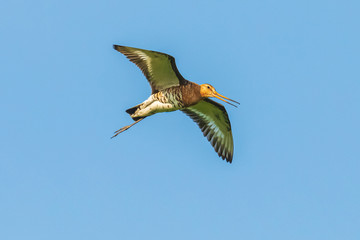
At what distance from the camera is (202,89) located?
1431cm

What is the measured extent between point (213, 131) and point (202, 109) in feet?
2.30

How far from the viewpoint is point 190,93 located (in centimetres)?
1409

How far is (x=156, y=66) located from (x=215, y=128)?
9.93 feet

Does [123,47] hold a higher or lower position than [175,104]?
higher

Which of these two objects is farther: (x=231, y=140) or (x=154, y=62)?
(x=231, y=140)

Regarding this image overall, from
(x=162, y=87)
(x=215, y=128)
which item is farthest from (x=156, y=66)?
(x=215, y=128)

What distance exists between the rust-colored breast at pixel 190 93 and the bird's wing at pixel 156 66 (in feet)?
0.55

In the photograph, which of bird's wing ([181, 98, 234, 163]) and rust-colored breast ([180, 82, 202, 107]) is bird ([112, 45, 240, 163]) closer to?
rust-colored breast ([180, 82, 202, 107])

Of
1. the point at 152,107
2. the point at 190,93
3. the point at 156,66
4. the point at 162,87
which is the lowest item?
the point at 152,107

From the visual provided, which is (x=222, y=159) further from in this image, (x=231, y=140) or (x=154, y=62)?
(x=154, y=62)

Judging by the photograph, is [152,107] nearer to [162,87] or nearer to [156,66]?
[162,87]

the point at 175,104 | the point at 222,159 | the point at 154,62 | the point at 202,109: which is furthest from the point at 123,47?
the point at 222,159

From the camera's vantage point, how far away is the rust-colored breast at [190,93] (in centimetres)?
1407

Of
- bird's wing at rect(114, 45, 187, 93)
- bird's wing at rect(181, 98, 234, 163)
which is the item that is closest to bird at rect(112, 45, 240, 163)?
bird's wing at rect(114, 45, 187, 93)
